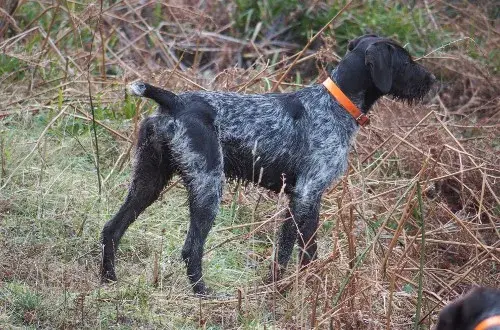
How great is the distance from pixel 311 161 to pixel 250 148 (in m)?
0.45

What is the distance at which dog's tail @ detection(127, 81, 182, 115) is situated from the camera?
6520mm

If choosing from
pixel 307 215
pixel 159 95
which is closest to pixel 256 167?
pixel 307 215

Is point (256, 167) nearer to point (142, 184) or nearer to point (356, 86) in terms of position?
point (142, 184)

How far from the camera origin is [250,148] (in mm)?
6984

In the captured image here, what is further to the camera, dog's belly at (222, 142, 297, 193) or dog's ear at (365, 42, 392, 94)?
dog's ear at (365, 42, 392, 94)

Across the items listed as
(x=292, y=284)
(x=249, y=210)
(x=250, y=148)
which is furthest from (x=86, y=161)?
(x=292, y=284)

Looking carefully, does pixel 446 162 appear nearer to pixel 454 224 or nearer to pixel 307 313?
pixel 454 224

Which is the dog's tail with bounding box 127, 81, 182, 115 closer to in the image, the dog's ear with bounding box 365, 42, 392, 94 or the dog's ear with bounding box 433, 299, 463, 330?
the dog's ear with bounding box 365, 42, 392, 94

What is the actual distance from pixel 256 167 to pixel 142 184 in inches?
31.7

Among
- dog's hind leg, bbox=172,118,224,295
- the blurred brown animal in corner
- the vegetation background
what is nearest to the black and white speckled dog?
dog's hind leg, bbox=172,118,224,295

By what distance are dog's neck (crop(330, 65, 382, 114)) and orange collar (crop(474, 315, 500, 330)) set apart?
387 cm

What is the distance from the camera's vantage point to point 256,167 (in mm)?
7074

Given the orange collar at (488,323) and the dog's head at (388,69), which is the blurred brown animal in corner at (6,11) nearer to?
the dog's head at (388,69)

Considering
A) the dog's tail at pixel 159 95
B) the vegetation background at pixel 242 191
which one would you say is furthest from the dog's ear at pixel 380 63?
the dog's tail at pixel 159 95
